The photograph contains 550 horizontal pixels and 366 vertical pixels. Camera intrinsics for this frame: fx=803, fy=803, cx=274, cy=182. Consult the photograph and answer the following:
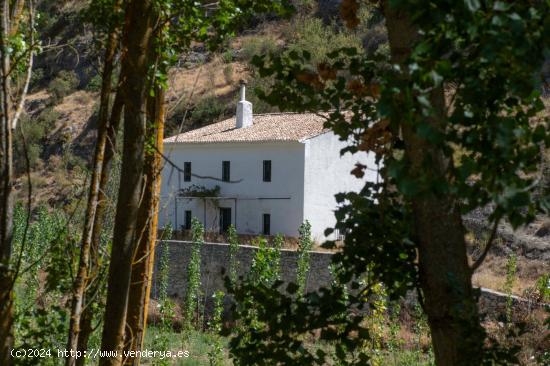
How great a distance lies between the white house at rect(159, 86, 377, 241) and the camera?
99.1 feet

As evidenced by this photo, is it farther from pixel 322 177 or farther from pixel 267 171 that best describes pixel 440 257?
pixel 267 171

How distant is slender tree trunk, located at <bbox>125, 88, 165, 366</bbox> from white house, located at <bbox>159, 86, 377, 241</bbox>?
78.9ft

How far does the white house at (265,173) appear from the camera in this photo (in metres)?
30.2

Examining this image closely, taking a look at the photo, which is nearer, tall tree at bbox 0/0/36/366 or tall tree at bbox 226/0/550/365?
tall tree at bbox 226/0/550/365

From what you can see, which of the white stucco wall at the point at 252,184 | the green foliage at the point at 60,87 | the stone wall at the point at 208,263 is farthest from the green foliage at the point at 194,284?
the green foliage at the point at 60,87

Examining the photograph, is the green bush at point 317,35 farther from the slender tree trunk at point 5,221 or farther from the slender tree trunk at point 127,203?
the slender tree trunk at point 5,221

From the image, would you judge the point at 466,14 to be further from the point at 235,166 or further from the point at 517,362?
the point at 235,166

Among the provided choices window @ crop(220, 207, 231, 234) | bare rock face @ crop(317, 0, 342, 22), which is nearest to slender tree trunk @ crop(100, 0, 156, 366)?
window @ crop(220, 207, 231, 234)

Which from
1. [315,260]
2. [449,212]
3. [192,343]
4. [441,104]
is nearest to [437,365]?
[449,212]

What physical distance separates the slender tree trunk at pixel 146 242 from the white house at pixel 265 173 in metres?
24.0

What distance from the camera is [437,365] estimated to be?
→ 2.96m

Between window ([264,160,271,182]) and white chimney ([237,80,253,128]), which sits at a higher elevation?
white chimney ([237,80,253,128])

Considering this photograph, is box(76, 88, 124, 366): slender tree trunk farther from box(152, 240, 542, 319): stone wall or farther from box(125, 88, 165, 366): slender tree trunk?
box(152, 240, 542, 319): stone wall

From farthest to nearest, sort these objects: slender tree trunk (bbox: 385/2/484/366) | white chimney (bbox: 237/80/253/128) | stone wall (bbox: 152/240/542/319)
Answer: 1. white chimney (bbox: 237/80/253/128)
2. stone wall (bbox: 152/240/542/319)
3. slender tree trunk (bbox: 385/2/484/366)
